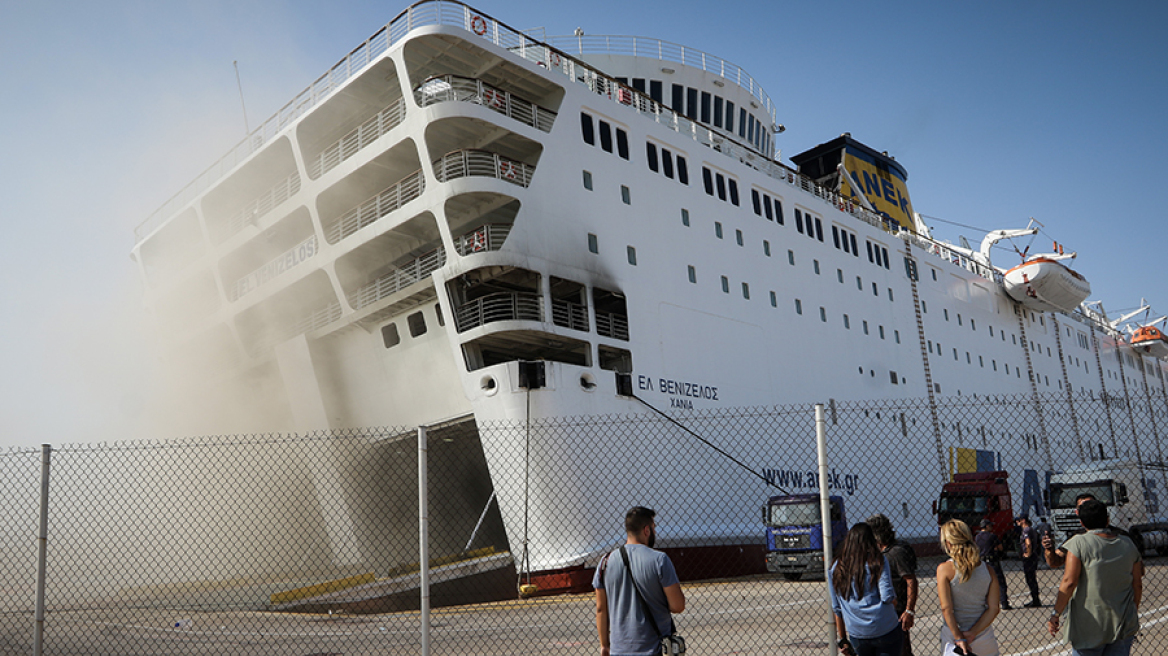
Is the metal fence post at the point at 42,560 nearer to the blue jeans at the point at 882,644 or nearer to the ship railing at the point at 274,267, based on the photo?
the blue jeans at the point at 882,644

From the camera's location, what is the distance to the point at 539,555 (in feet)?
53.3

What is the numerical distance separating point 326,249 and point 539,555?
30.7ft

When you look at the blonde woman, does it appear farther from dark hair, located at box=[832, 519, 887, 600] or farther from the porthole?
the porthole

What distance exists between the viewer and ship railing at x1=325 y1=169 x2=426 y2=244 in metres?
19.0

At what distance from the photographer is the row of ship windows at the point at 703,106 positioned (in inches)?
1083

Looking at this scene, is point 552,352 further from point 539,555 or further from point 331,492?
point 331,492

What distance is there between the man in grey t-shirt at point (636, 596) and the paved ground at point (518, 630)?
4226 mm

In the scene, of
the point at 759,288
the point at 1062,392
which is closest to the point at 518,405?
the point at 759,288

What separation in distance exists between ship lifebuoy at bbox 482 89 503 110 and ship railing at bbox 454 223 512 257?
271cm

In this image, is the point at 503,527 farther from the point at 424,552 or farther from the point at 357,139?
the point at 424,552

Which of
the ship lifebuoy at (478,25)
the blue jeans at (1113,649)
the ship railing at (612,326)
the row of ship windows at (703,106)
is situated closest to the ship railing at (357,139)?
the ship lifebuoy at (478,25)

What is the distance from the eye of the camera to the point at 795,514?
63.1 feet

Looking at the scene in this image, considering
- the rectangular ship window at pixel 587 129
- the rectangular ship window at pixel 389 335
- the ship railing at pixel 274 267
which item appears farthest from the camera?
the ship railing at pixel 274 267

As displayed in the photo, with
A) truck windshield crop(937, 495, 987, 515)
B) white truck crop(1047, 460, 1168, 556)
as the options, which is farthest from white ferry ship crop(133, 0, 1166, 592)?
white truck crop(1047, 460, 1168, 556)
